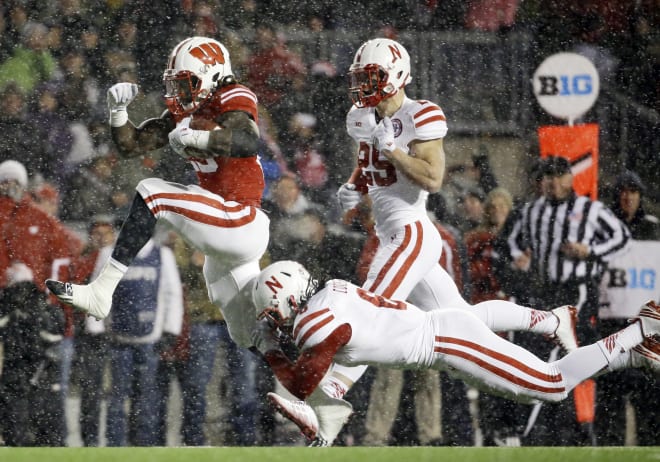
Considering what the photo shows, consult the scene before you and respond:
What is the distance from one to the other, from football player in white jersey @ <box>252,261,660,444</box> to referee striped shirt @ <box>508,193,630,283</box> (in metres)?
1.16

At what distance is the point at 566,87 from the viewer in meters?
5.18

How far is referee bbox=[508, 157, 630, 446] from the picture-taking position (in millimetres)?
4328

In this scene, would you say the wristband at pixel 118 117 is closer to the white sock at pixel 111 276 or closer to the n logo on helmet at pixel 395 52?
the white sock at pixel 111 276

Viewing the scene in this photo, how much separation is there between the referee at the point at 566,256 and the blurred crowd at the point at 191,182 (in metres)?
0.06

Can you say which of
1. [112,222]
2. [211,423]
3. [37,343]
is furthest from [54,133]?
[211,423]

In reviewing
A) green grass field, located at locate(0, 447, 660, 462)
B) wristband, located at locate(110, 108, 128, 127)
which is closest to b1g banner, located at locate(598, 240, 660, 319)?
green grass field, located at locate(0, 447, 660, 462)

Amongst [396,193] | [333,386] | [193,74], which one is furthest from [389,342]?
[193,74]

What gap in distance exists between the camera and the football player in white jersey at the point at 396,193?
3.24 meters

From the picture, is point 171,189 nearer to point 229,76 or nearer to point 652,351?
point 229,76

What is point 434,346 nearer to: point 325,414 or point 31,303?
point 325,414

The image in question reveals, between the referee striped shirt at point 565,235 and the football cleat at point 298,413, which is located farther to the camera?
the referee striped shirt at point 565,235

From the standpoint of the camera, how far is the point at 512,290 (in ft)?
15.2

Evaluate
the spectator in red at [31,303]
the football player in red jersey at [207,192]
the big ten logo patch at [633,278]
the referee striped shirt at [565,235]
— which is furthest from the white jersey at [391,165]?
the big ten logo patch at [633,278]

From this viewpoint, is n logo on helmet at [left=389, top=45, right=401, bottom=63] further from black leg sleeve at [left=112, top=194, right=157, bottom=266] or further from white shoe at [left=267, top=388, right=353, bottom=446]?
white shoe at [left=267, top=388, right=353, bottom=446]
